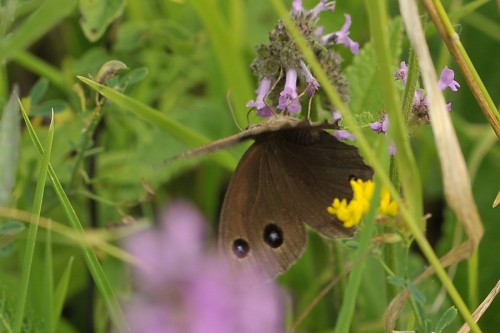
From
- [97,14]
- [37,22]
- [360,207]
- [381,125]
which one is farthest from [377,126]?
[37,22]

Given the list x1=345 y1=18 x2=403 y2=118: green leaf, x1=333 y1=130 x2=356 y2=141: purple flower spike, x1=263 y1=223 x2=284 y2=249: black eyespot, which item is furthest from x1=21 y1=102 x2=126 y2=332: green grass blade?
x1=345 y1=18 x2=403 y2=118: green leaf

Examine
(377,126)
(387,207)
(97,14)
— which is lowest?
(387,207)

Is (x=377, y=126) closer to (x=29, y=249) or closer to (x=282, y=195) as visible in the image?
(x=282, y=195)

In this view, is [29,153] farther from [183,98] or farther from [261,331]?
[261,331]

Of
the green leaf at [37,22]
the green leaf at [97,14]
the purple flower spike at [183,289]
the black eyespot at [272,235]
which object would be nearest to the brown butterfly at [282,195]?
the black eyespot at [272,235]

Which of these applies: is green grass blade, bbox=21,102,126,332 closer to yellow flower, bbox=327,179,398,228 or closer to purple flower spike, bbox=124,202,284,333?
yellow flower, bbox=327,179,398,228

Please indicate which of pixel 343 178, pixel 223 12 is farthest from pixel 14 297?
pixel 223 12
